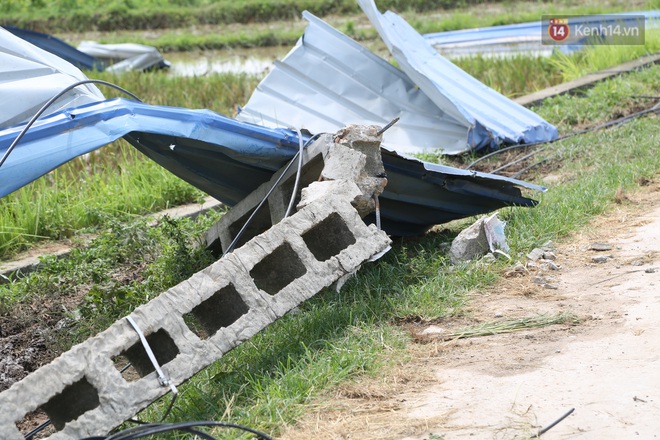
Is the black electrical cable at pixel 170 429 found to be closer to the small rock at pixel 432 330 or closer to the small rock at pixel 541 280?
the small rock at pixel 432 330

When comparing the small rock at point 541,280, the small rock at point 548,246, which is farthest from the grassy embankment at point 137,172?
the small rock at point 541,280

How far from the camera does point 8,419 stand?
2.74m

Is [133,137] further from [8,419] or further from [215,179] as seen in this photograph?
[8,419]

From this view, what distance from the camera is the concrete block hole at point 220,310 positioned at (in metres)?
3.41

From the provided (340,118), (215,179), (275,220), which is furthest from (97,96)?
(340,118)

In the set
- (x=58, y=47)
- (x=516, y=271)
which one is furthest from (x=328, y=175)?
(x=58, y=47)

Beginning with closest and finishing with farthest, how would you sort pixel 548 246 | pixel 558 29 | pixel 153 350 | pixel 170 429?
pixel 170 429
pixel 153 350
pixel 548 246
pixel 558 29

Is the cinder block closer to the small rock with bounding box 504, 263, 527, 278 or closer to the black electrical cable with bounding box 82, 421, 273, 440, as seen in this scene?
the black electrical cable with bounding box 82, 421, 273, 440

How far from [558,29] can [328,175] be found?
31.7 feet

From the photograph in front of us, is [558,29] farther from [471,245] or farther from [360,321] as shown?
[360,321]

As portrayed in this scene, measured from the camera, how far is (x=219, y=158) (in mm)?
4230

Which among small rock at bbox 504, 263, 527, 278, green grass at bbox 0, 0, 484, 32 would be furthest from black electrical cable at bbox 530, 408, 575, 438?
green grass at bbox 0, 0, 484, 32

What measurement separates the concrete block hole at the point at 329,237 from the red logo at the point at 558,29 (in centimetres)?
935

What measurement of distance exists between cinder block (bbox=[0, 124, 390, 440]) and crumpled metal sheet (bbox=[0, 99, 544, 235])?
0.51 meters
